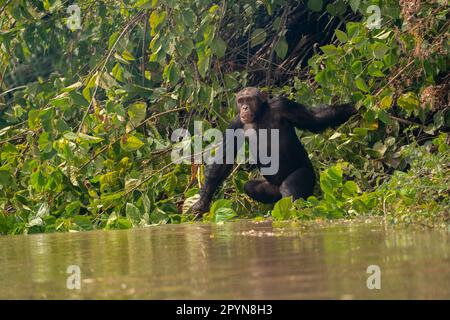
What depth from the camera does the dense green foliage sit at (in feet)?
26.5

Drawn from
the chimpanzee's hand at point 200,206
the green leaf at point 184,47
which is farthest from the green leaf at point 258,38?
the chimpanzee's hand at point 200,206

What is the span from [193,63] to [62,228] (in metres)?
2.55

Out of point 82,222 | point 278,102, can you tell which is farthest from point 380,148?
point 82,222

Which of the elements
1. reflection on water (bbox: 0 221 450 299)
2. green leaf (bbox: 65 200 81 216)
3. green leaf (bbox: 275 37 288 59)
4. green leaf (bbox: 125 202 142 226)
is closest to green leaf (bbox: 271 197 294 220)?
reflection on water (bbox: 0 221 450 299)

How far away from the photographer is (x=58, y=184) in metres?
8.80

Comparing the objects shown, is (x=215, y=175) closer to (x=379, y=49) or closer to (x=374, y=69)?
(x=374, y=69)

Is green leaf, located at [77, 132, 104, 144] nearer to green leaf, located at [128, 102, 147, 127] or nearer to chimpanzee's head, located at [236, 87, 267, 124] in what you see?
green leaf, located at [128, 102, 147, 127]

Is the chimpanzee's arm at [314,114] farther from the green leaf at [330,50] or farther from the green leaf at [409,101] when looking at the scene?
the green leaf at [330,50]

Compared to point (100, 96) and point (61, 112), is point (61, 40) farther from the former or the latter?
point (61, 112)

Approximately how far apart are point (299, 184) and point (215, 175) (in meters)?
0.79

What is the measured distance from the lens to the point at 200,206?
29.8 ft

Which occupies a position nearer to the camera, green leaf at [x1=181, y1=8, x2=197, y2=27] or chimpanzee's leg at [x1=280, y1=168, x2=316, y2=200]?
green leaf at [x1=181, y1=8, x2=197, y2=27]

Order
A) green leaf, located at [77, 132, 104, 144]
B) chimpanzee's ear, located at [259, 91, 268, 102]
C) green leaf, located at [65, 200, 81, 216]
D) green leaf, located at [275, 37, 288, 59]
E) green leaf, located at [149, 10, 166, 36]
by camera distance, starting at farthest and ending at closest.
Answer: green leaf, located at [275, 37, 288, 59], chimpanzee's ear, located at [259, 91, 268, 102], green leaf, located at [149, 10, 166, 36], green leaf, located at [65, 200, 81, 216], green leaf, located at [77, 132, 104, 144]
